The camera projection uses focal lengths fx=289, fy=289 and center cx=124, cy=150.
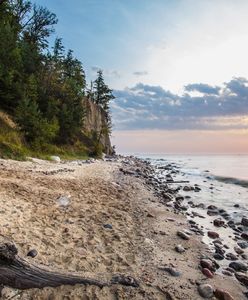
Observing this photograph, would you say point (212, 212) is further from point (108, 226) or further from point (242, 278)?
point (242, 278)

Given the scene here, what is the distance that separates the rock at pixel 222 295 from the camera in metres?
4.87

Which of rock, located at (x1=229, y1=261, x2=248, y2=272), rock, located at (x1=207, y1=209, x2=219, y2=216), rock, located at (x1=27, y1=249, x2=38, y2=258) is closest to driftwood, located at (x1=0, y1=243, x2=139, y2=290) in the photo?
rock, located at (x1=27, y1=249, x2=38, y2=258)

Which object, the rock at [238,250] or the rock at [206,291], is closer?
the rock at [206,291]

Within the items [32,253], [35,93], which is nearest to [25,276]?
[32,253]

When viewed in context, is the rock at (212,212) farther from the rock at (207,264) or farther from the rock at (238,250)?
the rock at (207,264)

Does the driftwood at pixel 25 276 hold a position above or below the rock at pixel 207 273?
above

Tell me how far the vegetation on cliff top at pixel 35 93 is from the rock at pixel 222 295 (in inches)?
660

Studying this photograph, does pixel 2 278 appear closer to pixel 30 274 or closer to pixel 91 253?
pixel 30 274

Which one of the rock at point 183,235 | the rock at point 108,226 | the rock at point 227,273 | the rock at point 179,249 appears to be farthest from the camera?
the rock at point 183,235

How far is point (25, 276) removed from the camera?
13.5ft

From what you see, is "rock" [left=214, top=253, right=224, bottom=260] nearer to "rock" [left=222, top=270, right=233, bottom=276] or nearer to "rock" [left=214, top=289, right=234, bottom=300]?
"rock" [left=222, top=270, right=233, bottom=276]

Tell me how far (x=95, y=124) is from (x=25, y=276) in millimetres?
Answer: 64066

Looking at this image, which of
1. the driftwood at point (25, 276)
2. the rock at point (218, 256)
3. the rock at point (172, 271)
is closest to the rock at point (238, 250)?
the rock at point (218, 256)

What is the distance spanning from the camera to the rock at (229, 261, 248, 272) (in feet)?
21.0
